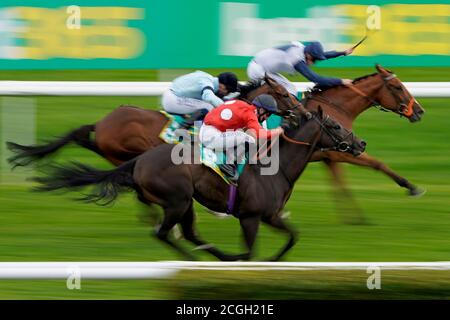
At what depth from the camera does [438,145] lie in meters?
11.8

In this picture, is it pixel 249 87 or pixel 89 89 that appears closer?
pixel 249 87

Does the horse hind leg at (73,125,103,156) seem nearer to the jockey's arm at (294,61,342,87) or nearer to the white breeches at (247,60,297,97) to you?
the white breeches at (247,60,297,97)

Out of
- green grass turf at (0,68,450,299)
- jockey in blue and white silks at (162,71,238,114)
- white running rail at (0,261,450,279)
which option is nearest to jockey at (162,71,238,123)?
jockey in blue and white silks at (162,71,238,114)

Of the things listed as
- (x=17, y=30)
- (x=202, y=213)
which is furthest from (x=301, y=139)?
(x=17, y=30)

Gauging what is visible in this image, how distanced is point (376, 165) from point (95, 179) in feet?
8.10

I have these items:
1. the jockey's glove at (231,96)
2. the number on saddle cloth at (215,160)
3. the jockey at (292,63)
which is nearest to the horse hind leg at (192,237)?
the number on saddle cloth at (215,160)

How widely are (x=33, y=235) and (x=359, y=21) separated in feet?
13.7

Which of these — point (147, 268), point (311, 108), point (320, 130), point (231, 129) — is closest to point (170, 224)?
point (231, 129)

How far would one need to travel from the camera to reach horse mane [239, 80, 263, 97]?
905cm

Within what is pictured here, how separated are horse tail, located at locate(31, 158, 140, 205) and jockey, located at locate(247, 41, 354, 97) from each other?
2.22m

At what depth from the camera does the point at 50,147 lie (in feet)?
29.3

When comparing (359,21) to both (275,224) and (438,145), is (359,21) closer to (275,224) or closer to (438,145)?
(438,145)

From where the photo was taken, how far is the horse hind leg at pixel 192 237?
25.4 ft

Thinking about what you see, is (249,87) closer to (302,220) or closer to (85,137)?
(302,220)
